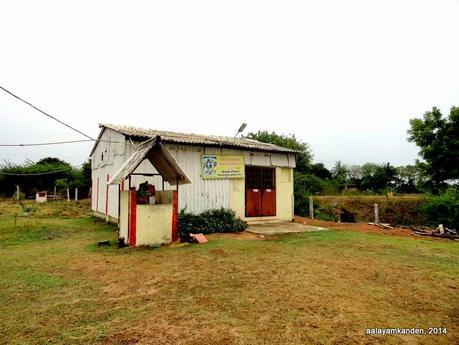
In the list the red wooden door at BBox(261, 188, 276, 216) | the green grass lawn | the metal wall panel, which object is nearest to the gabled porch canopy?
the metal wall panel

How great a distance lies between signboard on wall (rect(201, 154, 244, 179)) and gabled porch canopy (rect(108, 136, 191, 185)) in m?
2.76

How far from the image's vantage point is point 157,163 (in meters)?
9.64

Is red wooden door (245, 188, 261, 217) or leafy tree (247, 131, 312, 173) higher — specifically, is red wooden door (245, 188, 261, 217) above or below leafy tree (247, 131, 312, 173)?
below

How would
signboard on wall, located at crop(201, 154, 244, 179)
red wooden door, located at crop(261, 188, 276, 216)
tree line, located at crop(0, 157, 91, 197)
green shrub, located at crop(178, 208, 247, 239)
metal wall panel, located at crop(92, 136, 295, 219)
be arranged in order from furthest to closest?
tree line, located at crop(0, 157, 91, 197) < red wooden door, located at crop(261, 188, 276, 216) < signboard on wall, located at crop(201, 154, 244, 179) < metal wall panel, located at crop(92, 136, 295, 219) < green shrub, located at crop(178, 208, 247, 239)

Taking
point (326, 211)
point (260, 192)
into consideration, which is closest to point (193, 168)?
point (260, 192)

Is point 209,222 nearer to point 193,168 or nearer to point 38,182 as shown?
point 193,168

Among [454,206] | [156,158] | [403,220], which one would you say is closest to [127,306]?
[156,158]

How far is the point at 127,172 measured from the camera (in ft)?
25.8

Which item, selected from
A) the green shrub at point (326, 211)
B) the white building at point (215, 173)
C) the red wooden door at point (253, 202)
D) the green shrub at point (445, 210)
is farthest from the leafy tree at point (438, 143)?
the red wooden door at point (253, 202)

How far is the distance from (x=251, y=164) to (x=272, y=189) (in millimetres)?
1809

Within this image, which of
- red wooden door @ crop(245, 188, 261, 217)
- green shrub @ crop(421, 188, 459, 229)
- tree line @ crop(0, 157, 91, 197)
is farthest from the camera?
tree line @ crop(0, 157, 91, 197)

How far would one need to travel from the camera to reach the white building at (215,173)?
11.6 meters

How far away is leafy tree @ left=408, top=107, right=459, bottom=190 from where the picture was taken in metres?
21.6

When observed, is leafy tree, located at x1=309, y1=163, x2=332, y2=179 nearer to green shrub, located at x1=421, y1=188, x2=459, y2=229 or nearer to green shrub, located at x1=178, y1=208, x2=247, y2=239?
green shrub, located at x1=421, y1=188, x2=459, y2=229
